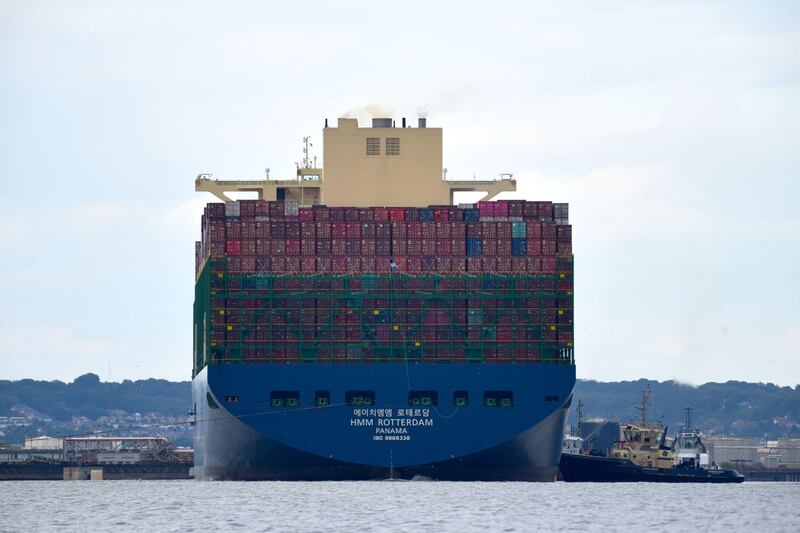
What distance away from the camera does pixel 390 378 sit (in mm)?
119562

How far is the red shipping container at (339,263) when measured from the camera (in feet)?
399

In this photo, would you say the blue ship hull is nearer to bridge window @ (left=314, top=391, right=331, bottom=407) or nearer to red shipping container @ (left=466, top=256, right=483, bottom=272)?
bridge window @ (left=314, top=391, right=331, bottom=407)

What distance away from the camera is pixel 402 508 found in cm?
9656

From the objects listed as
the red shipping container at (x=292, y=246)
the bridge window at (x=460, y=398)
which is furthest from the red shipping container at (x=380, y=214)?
the bridge window at (x=460, y=398)

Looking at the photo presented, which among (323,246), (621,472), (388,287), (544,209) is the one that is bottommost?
(621,472)

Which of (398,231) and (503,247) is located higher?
(398,231)

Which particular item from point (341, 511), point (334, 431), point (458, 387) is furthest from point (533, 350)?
point (341, 511)

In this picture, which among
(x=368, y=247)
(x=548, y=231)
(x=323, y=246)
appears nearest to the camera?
(x=368, y=247)

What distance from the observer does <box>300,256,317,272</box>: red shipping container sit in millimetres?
121750

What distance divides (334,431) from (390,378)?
457 cm

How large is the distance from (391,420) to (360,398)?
2321 millimetres

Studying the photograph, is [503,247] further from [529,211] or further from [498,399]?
[498,399]

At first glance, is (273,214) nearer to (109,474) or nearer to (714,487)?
(714,487)

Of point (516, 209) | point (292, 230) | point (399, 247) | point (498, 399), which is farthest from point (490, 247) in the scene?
point (292, 230)
